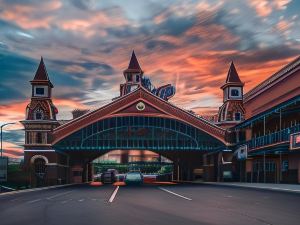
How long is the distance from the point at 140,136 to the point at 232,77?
17631 millimetres

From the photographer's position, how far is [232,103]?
72.1 metres

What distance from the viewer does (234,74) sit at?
75.4 metres

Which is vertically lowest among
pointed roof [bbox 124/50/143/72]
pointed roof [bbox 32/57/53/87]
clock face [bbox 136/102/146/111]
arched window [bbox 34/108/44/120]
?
arched window [bbox 34/108/44/120]

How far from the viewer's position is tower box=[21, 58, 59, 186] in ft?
216

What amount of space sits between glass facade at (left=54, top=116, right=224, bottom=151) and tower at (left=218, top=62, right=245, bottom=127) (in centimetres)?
392

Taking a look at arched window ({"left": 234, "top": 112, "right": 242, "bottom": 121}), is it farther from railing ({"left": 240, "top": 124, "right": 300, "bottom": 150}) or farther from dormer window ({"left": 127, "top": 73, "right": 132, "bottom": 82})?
dormer window ({"left": 127, "top": 73, "right": 132, "bottom": 82})

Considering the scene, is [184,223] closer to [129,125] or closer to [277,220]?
[277,220]

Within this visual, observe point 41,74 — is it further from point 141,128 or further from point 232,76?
point 232,76

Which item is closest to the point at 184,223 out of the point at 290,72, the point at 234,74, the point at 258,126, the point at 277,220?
the point at 277,220

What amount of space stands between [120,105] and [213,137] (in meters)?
14.5

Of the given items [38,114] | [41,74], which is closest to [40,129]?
[38,114]

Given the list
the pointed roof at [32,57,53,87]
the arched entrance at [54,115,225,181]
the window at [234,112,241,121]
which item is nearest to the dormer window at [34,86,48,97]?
the pointed roof at [32,57,53,87]

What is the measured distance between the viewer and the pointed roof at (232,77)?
73.6 metres

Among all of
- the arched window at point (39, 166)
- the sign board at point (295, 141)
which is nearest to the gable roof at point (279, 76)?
the sign board at point (295, 141)
